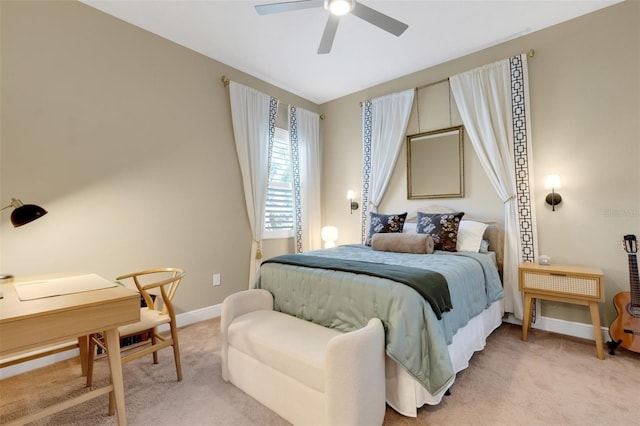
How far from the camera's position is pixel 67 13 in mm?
2451

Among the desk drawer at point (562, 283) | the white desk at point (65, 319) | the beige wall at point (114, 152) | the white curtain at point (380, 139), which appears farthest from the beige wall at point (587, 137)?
the white desk at point (65, 319)

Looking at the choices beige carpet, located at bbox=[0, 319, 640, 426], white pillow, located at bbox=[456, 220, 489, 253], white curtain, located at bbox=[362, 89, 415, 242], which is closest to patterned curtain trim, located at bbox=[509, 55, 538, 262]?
white pillow, located at bbox=[456, 220, 489, 253]

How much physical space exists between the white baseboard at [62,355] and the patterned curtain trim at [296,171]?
1.50 metres

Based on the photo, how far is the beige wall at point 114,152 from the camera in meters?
2.25

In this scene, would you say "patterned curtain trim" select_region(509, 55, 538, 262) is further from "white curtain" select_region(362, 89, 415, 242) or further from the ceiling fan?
the ceiling fan

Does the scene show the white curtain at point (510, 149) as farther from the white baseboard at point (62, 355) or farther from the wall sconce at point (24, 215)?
the wall sconce at point (24, 215)

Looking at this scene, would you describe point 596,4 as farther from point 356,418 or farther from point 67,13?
point 67,13

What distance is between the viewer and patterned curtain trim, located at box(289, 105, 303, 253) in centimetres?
431

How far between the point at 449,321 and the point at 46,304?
82.3 inches

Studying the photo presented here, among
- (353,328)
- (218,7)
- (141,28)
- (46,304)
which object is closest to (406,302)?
(353,328)

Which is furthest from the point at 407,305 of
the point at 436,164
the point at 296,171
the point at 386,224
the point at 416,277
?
the point at 296,171

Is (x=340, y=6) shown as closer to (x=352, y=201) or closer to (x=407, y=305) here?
(x=407, y=305)

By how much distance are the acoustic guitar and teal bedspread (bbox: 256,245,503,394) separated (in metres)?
0.86

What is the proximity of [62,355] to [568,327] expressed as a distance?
453cm
